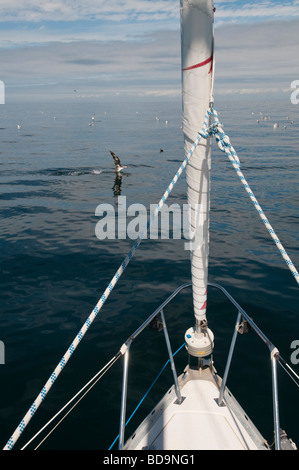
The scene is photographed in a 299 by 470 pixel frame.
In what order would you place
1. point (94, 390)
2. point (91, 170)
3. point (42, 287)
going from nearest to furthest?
point (94, 390) < point (42, 287) < point (91, 170)

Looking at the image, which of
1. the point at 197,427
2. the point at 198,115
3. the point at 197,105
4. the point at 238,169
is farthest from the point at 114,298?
the point at 197,105

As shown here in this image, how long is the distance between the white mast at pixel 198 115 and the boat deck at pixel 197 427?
1.05 meters

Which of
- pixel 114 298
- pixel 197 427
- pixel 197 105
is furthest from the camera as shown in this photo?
pixel 114 298

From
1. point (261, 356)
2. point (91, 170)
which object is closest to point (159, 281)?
point (261, 356)

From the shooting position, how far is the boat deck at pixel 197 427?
6.41 meters

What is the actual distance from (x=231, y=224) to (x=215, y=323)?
12.6 meters

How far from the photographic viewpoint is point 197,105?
18.9 feet

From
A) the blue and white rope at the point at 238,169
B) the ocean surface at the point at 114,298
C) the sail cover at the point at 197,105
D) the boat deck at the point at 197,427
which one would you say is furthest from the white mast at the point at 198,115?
the ocean surface at the point at 114,298

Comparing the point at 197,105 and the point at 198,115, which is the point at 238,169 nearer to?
the point at 198,115

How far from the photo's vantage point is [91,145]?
6638cm

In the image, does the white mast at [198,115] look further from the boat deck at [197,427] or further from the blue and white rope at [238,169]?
the boat deck at [197,427]

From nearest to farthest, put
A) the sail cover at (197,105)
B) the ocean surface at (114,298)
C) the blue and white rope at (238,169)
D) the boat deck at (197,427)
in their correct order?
→ 1. the sail cover at (197,105)
2. the blue and white rope at (238,169)
3. the boat deck at (197,427)
4. the ocean surface at (114,298)

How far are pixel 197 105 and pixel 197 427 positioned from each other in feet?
19.2
